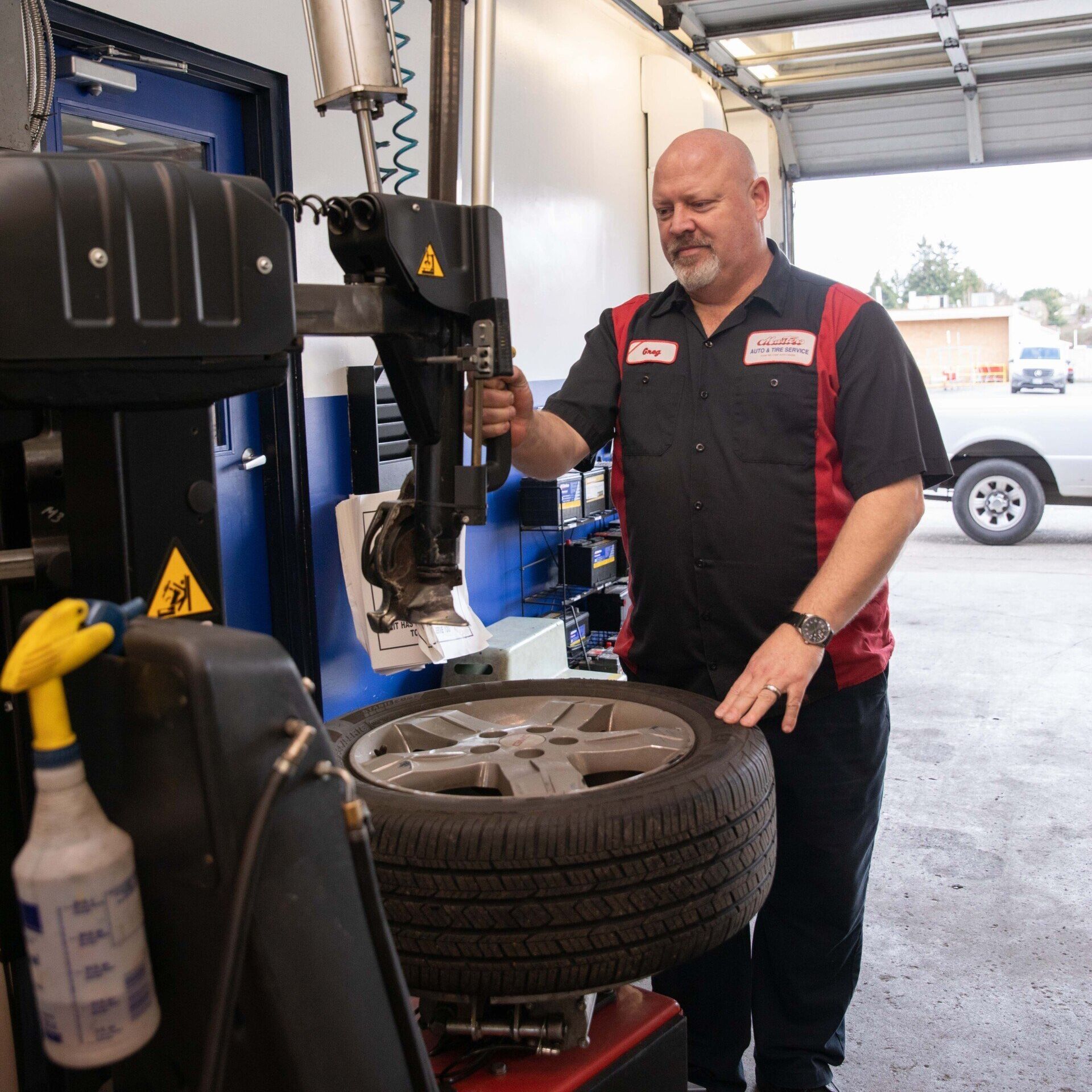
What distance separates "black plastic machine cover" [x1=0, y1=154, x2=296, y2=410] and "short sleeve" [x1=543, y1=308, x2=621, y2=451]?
1.15 meters

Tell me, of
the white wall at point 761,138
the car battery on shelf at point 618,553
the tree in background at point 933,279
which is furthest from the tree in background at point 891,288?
the car battery on shelf at point 618,553

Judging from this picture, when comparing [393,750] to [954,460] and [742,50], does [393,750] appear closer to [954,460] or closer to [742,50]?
[742,50]

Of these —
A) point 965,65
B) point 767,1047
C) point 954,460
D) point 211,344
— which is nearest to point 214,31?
point 211,344

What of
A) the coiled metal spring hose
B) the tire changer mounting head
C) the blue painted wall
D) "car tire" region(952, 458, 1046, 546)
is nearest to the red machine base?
the tire changer mounting head

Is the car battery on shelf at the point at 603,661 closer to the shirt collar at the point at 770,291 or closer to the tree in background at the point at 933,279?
the shirt collar at the point at 770,291

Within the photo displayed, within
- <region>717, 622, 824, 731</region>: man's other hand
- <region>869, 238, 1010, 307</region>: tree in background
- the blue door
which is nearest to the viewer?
<region>717, 622, 824, 731</region>: man's other hand

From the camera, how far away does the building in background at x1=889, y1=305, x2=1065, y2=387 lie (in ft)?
35.3

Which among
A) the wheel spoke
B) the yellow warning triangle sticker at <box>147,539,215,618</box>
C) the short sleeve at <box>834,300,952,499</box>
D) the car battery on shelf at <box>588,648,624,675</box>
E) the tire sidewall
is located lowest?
the car battery on shelf at <box>588,648,624,675</box>

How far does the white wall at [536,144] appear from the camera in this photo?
3078 millimetres

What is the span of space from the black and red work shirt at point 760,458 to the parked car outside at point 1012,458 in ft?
18.7

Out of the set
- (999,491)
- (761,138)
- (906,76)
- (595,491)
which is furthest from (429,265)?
(999,491)

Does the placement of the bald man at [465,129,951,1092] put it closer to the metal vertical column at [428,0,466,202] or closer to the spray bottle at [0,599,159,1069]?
the metal vertical column at [428,0,466,202]

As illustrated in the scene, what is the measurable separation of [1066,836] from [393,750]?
2.51 meters

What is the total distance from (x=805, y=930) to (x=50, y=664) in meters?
1.67
